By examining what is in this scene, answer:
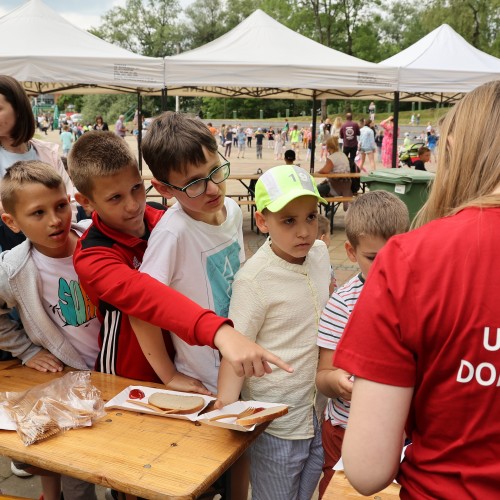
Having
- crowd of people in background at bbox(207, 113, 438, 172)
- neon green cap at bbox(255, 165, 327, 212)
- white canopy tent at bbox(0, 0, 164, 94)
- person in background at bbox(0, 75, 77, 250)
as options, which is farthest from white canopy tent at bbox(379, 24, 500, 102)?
neon green cap at bbox(255, 165, 327, 212)

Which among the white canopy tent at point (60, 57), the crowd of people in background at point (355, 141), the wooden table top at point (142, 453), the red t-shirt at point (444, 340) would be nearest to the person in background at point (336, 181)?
the crowd of people in background at point (355, 141)

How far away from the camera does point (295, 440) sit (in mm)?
1898

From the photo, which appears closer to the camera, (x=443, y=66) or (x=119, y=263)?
(x=119, y=263)

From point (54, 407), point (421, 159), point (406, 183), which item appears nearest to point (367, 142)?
point (421, 159)

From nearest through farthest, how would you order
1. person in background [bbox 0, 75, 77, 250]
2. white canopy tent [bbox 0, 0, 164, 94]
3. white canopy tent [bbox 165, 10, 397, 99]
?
person in background [bbox 0, 75, 77, 250] < white canopy tent [bbox 0, 0, 164, 94] < white canopy tent [bbox 165, 10, 397, 99]

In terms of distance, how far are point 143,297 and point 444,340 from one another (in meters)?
0.98

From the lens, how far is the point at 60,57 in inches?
270

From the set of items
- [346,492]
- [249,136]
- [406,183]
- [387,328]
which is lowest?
[346,492]

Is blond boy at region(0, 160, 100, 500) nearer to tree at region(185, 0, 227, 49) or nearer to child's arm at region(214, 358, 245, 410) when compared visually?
child's arm at region(214, 358, 245, 410)

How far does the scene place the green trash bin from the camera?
715cm

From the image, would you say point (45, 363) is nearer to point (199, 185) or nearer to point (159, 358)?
point (159, 358)

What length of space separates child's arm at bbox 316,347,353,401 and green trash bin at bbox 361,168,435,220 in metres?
5.52

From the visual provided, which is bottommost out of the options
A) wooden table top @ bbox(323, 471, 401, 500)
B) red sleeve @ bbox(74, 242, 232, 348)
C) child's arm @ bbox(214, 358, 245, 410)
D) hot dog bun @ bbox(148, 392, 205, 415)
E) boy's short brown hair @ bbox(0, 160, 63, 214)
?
wooden table top @ bbox(323, 471, 401, 500)

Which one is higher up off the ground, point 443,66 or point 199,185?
point 443,66
